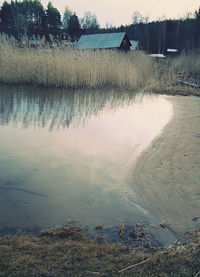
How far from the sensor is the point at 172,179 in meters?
3.16

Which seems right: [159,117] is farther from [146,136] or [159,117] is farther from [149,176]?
[149,176]

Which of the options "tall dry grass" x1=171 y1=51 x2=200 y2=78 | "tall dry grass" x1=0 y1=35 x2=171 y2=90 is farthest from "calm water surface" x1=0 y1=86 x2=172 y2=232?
"tall dry grass" x1=171 y1=51 x2=200 y2=78

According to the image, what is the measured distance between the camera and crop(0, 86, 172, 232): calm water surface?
8.23 ft

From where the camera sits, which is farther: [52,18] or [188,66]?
[52,18]

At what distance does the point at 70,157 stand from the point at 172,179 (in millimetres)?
1490

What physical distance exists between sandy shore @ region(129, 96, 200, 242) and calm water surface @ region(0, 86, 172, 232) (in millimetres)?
154

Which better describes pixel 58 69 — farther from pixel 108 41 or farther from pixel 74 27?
pixel 74 27

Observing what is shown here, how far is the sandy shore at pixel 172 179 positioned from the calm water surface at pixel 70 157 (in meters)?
0.15

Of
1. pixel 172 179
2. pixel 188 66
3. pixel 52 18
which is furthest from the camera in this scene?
pixel 52 18

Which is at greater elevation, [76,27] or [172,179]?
[76,27]

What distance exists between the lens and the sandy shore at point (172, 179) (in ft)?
8.15

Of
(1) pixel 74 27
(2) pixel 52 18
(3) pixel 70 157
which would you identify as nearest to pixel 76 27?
(1) pixel 74 27

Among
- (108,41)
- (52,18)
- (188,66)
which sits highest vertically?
(52,18)

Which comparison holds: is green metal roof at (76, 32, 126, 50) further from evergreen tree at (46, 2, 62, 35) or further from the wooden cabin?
evergreen tree at (46, 2, 62, 35)
